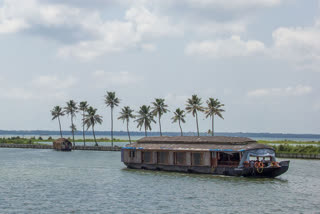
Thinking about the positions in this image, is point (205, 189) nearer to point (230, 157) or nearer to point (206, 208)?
point (206, 208)

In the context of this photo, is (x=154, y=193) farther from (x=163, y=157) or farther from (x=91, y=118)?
(x=91, y=118)

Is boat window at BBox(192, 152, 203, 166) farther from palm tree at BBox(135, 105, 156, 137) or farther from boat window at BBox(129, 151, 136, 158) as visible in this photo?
palm tree at BBox(135, 105, 156, 137)

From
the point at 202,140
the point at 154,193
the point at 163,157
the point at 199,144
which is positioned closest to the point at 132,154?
the point at 163,157

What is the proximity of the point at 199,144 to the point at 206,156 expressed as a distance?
254cm

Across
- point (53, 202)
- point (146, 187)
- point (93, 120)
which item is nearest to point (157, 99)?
point (93, 120)

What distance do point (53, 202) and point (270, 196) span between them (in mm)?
18408

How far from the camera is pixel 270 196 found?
114 ft

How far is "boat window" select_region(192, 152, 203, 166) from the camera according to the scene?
48338 mm

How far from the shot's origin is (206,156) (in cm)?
4769

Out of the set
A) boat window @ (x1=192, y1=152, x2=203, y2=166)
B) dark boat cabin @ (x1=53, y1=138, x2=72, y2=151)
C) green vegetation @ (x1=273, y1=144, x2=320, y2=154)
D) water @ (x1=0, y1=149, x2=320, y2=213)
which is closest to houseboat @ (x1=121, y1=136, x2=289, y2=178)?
boat window @ (x1=192, y1=152, x2=203, y2=166)

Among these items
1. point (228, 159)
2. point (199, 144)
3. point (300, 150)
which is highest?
point (199, 144)

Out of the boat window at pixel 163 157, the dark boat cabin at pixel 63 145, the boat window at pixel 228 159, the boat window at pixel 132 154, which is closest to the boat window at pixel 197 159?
the boat window at pixel 228 159

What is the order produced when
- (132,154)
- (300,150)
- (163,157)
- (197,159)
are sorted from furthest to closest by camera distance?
1. (300,150)
2. (132,154)
3. (163,157)
4. (197,159)

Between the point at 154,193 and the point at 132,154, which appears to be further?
the point at 132,154
